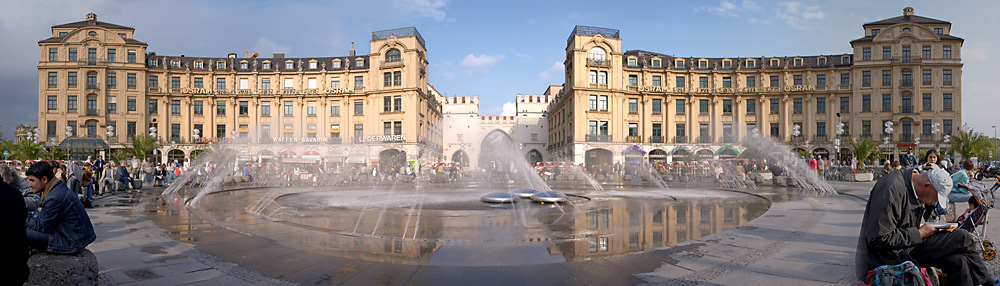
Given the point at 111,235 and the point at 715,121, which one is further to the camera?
the point at 715,121

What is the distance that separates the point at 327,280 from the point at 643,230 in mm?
5984

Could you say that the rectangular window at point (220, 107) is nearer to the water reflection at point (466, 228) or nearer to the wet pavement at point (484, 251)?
the water reflection at point (466, 228)

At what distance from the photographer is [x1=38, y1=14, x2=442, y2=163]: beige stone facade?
Result: 5553 centimetres

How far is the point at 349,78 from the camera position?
5922 cm

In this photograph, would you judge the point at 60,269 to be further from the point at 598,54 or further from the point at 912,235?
the point at 598,54

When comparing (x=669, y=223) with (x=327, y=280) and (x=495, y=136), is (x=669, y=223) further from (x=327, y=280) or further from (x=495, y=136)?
(x=495, y=136)

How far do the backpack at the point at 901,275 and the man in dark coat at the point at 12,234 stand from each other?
18.4 feet

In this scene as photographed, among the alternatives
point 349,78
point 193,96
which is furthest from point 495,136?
point 193,96

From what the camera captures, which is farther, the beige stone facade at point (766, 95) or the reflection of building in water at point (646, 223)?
the beige stone facade at point (766, 95)

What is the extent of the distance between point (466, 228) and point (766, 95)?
57105 mm

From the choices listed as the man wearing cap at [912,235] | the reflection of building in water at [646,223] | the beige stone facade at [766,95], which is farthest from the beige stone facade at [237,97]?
the man wearing cap at [912,235]

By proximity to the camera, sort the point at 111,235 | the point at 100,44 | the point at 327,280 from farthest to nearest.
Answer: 1. the point at 100,44
2. the point at 111,235
3. the point at 327,280

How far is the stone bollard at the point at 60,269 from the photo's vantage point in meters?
4.32

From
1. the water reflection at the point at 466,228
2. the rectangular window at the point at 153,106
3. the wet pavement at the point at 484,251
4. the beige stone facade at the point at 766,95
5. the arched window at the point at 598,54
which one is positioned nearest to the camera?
the wet pavement at the point at 484,251
